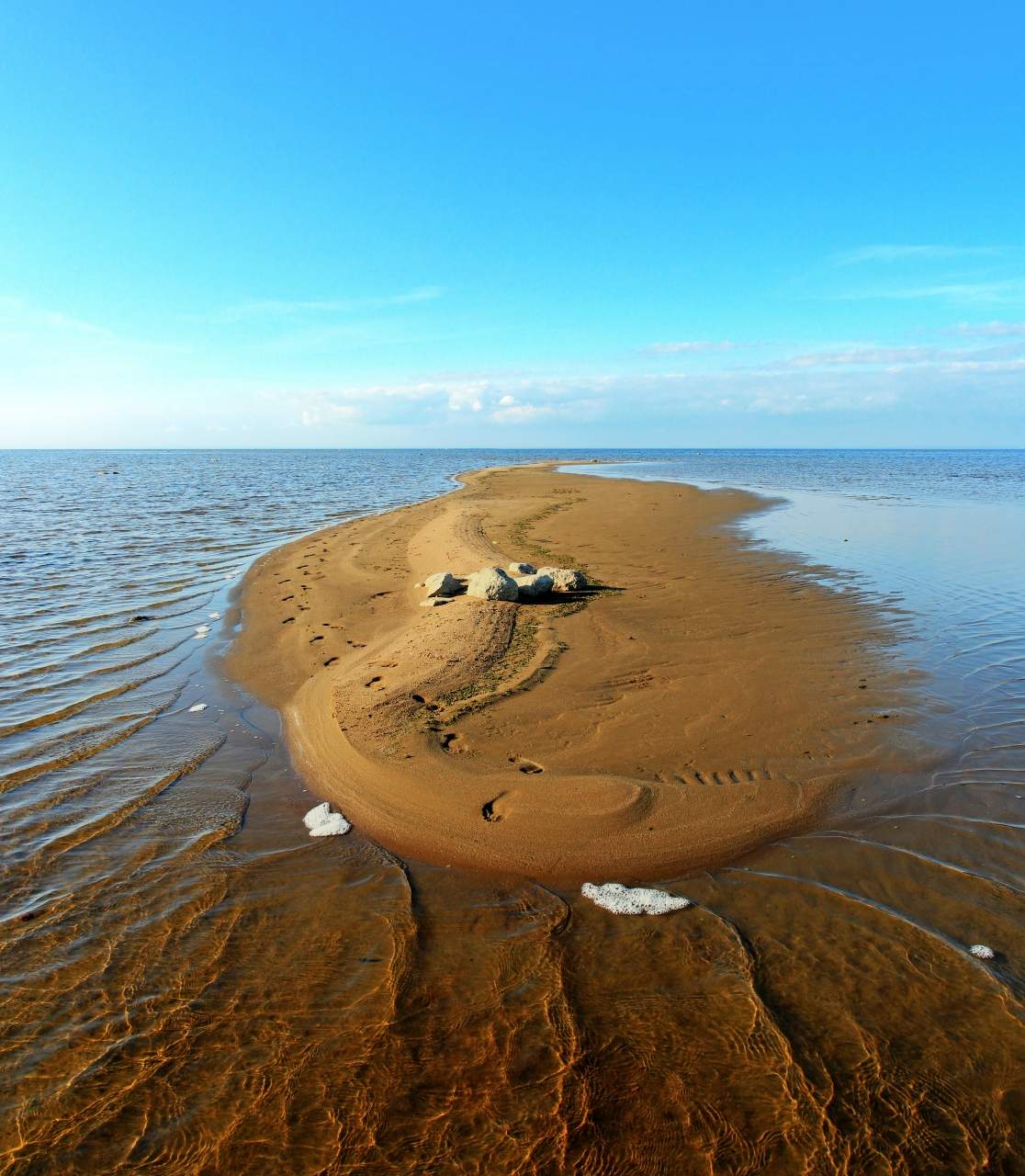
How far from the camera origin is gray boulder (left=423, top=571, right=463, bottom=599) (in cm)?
1210

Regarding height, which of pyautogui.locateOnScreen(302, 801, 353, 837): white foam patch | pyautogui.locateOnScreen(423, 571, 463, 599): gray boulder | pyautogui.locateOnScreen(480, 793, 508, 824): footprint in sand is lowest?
pyautogui.locateOnScreen(302, 801, 353, 837): white foam patch

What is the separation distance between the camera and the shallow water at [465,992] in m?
2.89

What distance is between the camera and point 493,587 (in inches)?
451

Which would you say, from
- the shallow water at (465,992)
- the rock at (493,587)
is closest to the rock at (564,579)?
the rock at (493,587)

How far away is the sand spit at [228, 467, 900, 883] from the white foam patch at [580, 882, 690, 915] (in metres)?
0.16

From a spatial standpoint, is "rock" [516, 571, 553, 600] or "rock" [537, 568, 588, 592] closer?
"rock" [516, 571, 553, 600]

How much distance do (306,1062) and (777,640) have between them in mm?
8806

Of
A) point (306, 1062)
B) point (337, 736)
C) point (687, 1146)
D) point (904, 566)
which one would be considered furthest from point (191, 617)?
point (904, 566)

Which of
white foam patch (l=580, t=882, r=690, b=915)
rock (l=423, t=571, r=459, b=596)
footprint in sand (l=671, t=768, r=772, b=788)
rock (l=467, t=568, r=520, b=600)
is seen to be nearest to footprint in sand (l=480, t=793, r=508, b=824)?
white foam patch (l=580, t=882, r=690, b=915)

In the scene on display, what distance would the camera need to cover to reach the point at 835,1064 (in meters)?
3.26

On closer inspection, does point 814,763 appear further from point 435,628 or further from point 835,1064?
point 435,628

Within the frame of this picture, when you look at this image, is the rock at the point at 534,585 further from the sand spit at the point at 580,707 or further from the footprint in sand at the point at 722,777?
the footprint in sand at the point at 722,777

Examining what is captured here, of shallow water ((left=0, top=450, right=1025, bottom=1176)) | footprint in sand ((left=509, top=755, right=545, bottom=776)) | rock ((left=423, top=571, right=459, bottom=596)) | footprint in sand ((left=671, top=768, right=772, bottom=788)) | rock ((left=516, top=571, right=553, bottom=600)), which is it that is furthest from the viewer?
rock ((left=423, top=571, right=459, bottom=596))

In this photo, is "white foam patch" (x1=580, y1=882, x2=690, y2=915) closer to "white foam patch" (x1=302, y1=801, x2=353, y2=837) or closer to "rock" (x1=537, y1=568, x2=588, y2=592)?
"white foam patch" (x1=302, y1=801, x2=353, y2=837)
